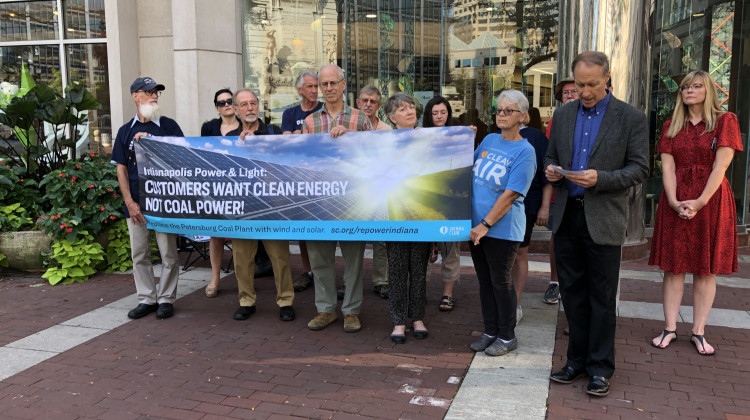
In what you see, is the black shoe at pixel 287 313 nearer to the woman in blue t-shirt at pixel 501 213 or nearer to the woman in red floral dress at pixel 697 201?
the woman in blue t-shirt at pixel 501 213

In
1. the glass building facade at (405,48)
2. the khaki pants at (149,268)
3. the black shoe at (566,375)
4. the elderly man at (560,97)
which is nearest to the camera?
the black shoe at (566,375)

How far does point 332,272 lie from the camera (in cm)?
495

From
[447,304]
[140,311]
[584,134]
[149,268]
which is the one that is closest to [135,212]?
[149,268]

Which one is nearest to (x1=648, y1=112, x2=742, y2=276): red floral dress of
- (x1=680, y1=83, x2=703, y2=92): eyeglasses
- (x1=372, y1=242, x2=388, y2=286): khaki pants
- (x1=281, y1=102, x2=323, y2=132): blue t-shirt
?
(x1=680, y1=83, x2=703, y2=92): eyeglasses

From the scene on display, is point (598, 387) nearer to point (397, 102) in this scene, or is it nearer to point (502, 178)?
point (502, 178)

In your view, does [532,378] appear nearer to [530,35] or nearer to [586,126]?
[586,126]

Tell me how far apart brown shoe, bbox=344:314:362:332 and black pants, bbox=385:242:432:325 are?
15.4 inches

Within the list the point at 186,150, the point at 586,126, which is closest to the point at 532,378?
the point at 586,126

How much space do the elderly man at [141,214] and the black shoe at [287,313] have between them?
41.3 inches

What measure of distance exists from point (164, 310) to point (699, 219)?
454 centimetres

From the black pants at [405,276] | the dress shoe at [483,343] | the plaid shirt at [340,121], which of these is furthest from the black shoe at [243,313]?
the dress shoe at [483,343]

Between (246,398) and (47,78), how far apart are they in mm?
8814

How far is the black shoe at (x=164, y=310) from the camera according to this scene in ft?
17.1

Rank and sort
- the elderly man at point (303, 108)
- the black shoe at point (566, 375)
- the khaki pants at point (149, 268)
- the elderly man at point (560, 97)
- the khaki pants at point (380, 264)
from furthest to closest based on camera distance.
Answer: the khaki pants at point (380, 264) → the elderly man at point (303, 108) → the khaki pants at point (149, 268) → the elderly man at point (560, 97) → the black shoe at point (566, 375)
